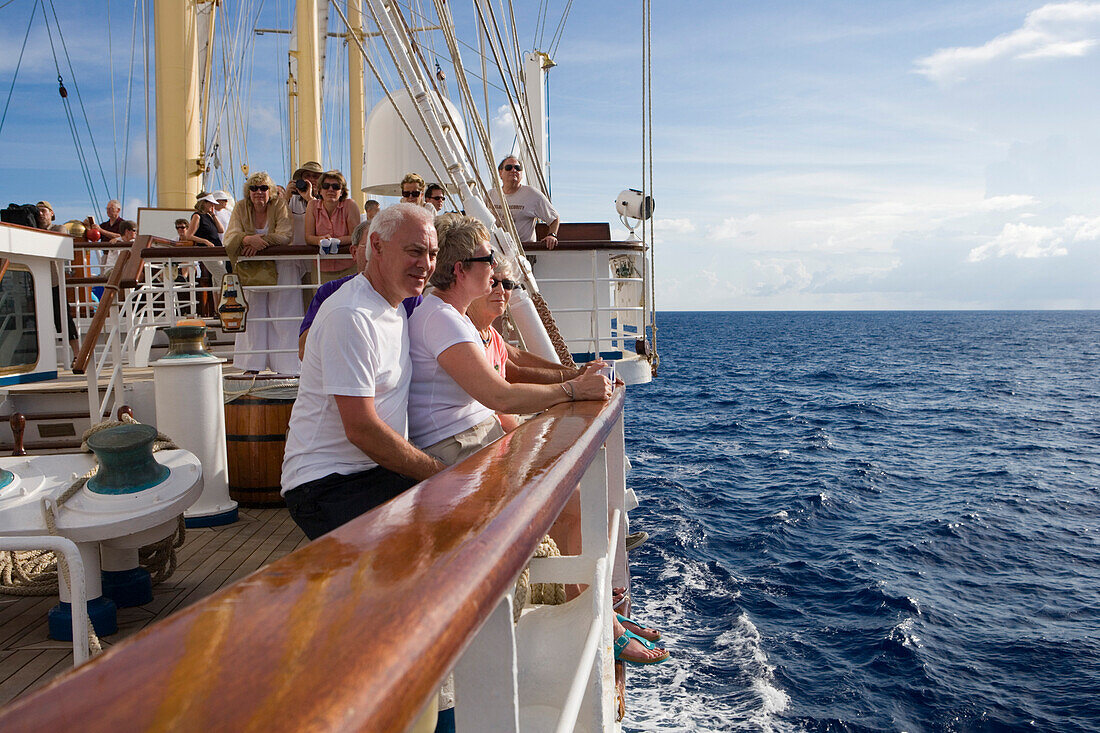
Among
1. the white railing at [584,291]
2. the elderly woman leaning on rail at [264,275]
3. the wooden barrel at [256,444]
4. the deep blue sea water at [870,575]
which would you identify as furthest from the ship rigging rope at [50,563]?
the white railing at [584,291]

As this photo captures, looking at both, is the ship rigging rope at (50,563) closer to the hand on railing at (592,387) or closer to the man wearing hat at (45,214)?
the hand on railing at (592,387)

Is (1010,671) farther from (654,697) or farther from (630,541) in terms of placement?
(630,541)

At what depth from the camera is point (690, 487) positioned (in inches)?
571

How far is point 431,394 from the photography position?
238cm

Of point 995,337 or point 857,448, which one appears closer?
point 857,448

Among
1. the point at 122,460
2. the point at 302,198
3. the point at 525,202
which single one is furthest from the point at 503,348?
the point at 525,202

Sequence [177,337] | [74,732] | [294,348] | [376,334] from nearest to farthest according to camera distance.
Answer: [74,732]
[376,334]
[177,337]
[294,348]

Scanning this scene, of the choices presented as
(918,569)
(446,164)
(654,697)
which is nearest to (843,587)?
(918,569)

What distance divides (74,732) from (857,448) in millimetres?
19845

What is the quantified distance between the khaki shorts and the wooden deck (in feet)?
3.80

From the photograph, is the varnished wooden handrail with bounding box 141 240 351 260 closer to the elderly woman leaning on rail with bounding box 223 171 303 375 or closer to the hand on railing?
the elderly woman leaning on rail with bounding box 223 171 303 375

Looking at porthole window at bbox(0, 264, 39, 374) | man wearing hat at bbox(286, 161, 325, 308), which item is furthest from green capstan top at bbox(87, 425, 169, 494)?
man wearing hat at bbox(286, 161, 325, 308)

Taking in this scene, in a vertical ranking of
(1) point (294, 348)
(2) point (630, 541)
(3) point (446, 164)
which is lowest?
(2) point (630, 541)

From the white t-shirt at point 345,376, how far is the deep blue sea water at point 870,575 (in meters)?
4.37
